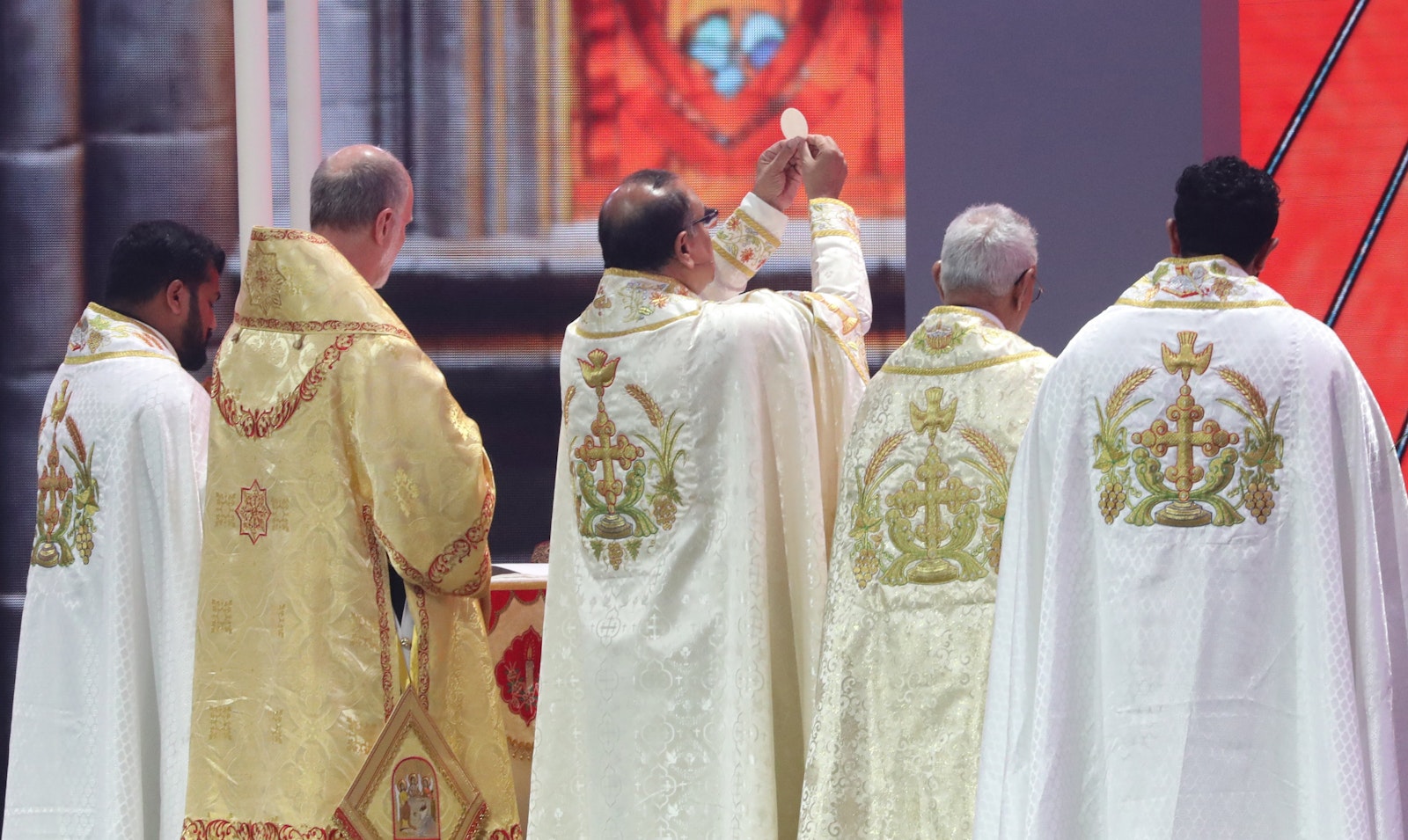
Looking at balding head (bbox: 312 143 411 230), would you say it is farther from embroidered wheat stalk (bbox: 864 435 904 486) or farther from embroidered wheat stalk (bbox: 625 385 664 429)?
embroidered wheat stalk (bbox: 864 435 904 486)

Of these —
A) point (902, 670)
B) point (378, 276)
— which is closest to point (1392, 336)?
point (902, 670)

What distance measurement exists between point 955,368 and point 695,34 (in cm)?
329

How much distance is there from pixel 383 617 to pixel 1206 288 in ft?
6.87

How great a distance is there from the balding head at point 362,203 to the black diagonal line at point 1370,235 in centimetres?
307

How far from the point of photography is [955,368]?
13.2 ft

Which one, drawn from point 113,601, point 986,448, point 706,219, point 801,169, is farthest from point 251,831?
point 801,169

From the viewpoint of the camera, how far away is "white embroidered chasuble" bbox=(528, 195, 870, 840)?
4203 mm

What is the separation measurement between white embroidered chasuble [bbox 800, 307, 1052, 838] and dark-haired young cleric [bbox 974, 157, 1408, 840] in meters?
0.14

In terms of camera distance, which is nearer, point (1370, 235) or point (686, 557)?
point (686, 557)

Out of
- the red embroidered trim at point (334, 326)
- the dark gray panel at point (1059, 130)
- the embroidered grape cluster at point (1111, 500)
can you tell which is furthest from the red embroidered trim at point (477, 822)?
the dark gray panel at point (1059, 130)

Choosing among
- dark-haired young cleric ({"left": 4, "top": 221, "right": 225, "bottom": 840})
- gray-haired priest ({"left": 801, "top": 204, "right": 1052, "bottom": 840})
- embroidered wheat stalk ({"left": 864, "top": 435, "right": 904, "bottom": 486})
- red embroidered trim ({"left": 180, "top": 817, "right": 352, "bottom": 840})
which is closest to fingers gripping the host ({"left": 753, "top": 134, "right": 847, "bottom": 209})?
gray-haired priest ({"left": 801, "top": 204, "right": 1052, "bottom": 840})

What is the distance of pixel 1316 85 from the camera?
5.93 metres

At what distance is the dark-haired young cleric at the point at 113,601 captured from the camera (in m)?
4.75

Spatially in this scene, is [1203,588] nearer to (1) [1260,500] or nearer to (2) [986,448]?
(1) [1260,500]
